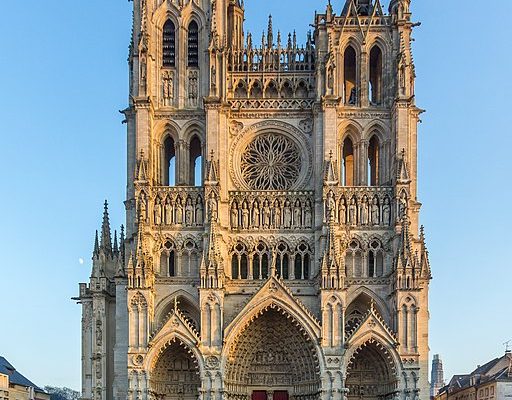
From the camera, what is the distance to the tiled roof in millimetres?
66625

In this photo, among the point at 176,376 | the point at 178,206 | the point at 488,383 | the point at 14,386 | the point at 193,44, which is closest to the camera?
the point at 176,376

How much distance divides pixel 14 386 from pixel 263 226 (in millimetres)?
29159

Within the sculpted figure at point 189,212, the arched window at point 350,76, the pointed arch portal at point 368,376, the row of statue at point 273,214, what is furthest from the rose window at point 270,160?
the pointed arch portal at point 368,376

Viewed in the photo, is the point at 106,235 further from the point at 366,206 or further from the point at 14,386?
the point at 14,386

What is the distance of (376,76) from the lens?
52250 mm

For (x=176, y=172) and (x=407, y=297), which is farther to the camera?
(x=176, y=172)

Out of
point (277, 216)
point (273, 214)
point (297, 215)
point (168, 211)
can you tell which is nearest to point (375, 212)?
point (297, 215)

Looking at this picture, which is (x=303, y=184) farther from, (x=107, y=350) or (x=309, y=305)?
(x=107, y=350)

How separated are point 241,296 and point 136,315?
5.94 m

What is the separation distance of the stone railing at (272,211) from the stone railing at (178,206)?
6.15ft

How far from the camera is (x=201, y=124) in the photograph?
4956cm

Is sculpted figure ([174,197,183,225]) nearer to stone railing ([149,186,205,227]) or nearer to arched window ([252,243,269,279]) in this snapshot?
stone railing ([149,186,205,227])


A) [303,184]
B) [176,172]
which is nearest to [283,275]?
[303,184]

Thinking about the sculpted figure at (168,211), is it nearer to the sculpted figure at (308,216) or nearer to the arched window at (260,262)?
the arched window at (260,262)
